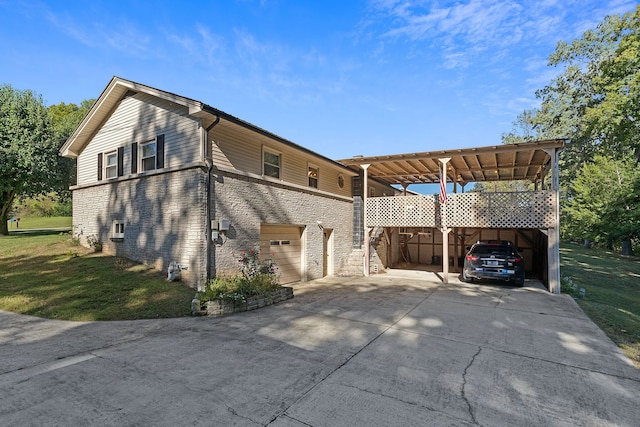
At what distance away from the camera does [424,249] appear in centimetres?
1936

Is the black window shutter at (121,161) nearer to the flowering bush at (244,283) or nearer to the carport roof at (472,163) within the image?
the flowering bush at (244,283)

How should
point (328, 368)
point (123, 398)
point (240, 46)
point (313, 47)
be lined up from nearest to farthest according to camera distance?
point (123, 398), point (328, 368), point (240, 46), point (313, 47)

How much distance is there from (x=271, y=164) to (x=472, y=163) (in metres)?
9.39

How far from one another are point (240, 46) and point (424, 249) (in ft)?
49.2

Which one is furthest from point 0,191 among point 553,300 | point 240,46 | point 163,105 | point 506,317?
point 553,300

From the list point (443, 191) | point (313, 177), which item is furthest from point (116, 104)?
point (443, 191)

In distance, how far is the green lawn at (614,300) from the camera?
600 centimetres

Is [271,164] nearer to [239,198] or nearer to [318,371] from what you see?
[239,198]

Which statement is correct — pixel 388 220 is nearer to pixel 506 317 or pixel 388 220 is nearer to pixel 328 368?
pixel 506 317

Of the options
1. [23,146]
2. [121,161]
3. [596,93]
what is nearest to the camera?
[121,161]

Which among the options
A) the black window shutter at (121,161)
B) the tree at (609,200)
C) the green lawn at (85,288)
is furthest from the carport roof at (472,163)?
the tree at (609,200)

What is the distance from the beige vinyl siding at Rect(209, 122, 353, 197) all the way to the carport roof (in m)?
2.31

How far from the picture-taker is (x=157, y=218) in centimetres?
957

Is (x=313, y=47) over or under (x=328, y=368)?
over
